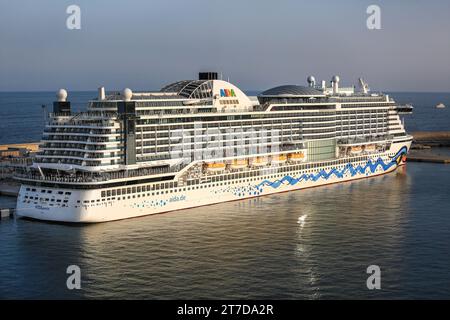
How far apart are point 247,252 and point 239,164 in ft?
73.1

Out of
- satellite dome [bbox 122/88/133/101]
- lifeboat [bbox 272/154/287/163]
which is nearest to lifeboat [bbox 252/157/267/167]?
lifeboat [bbox 272/154/287/163]

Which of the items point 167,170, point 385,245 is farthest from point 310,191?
point 385,245

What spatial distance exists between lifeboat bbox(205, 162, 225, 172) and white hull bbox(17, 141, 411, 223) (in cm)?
167

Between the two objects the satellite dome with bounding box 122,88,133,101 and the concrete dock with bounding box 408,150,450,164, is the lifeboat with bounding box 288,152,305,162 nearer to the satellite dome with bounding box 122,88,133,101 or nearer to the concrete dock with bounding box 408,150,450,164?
the satellite dome with bounding box 122,88,133,101

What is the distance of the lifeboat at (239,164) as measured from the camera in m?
66.7

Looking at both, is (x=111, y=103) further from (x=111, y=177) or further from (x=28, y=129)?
(x=28, y=129)

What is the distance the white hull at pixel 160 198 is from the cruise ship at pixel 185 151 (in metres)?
0.09

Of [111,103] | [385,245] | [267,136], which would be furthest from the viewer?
[267,136]

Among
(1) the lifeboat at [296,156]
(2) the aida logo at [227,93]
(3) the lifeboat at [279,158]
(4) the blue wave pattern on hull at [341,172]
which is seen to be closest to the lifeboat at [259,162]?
(3) the lifeboat at [279,158]

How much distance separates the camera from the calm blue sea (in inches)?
1503

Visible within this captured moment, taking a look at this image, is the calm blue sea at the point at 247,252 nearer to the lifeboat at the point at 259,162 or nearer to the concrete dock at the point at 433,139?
the lifeboat at the point at 259,162

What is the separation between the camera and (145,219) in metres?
55.8
